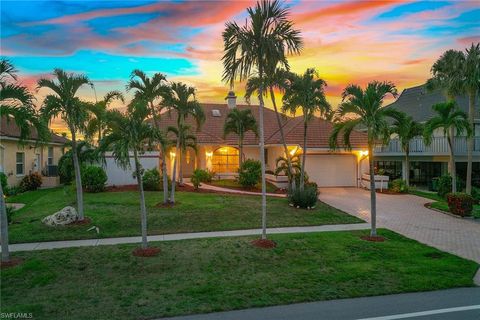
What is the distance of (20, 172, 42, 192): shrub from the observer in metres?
21.9

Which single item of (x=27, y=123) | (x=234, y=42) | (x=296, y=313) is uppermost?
(x=234, y=42)

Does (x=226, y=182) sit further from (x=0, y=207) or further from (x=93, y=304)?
(x=93, y=304)

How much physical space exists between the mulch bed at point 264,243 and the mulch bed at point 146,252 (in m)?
2.75

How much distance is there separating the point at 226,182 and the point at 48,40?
14644 mm

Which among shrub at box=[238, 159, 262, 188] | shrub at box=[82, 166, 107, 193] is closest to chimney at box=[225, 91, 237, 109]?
shrub at box=[238, 159, 262, 188]

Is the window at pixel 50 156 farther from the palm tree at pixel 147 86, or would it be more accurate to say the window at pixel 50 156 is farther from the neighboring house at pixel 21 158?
the palm tree at pixel 147 86

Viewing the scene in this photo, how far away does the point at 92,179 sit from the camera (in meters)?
19.3

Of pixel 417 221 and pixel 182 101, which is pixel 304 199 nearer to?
pixel 417 221

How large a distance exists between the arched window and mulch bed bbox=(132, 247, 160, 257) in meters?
18.8

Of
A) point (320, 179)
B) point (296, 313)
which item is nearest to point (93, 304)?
point (296, 313)

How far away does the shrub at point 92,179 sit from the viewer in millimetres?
19234

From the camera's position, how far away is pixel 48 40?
40.9 ft

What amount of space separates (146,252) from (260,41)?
6572 mm

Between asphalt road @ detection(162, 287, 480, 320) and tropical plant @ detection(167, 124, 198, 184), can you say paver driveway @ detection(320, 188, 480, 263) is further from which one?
tropical plant @ detection(167, 124, 198, 184)
